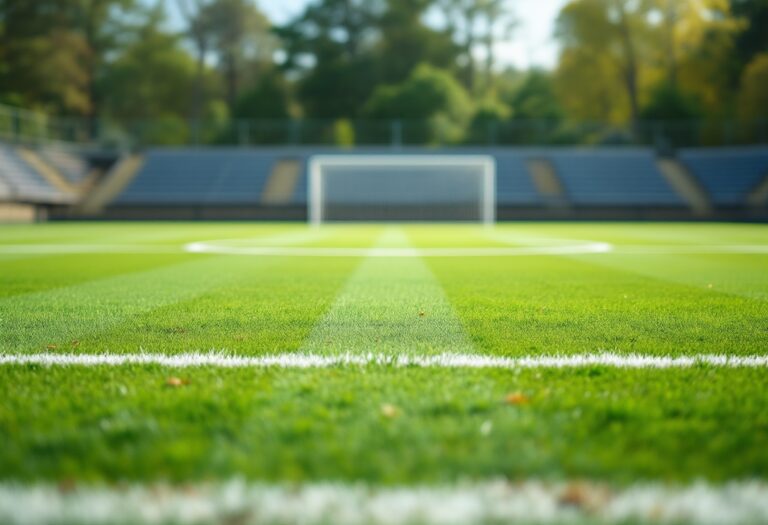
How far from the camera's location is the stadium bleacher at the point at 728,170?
31078 millimetres

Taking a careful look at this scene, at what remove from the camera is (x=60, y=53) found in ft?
147

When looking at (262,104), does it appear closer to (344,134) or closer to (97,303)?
(344,134)

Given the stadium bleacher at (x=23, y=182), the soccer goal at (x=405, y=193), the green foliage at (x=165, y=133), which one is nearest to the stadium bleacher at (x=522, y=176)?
the green foliage at (x=165, y=133)

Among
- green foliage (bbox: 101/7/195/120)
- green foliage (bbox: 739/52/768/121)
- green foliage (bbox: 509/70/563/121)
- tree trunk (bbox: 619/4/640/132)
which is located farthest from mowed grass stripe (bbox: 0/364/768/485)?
green foliage (bbox: 101/7/195/120)

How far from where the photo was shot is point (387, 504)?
1.57 metres

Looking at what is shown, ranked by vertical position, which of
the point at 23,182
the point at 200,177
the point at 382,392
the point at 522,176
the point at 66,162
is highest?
the point at 66,162

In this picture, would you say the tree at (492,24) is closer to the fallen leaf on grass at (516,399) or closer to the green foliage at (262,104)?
the green foliage at (262,104)

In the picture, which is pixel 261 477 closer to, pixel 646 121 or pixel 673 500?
pixel 673 500

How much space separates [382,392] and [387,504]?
0.94m

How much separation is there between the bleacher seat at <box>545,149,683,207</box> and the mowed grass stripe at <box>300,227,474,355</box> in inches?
1080

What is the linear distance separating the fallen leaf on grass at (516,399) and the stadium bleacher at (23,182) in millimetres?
29684

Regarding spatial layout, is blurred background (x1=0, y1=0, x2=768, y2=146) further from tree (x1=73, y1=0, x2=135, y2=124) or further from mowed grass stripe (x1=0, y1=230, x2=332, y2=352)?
mowed grass stripe (x1=0, y1=230, x2=332, y2=352)

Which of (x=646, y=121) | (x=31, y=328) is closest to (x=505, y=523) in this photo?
(x=31, y=328)

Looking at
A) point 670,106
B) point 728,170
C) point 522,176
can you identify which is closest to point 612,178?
point 522,176
